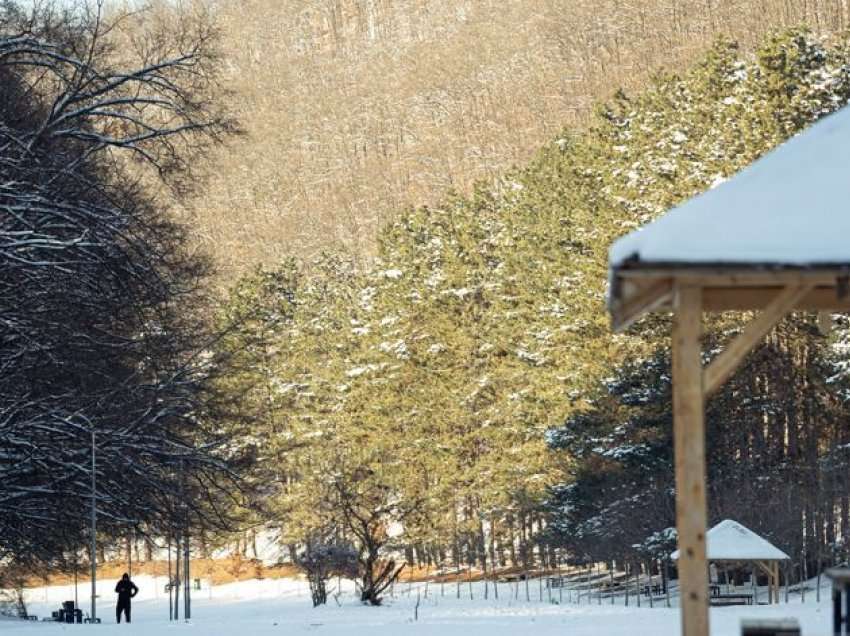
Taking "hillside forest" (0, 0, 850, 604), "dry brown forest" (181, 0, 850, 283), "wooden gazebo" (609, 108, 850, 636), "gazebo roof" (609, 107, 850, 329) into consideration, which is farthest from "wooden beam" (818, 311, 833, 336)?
"dry brown forest" (181, 0, 850, 283)

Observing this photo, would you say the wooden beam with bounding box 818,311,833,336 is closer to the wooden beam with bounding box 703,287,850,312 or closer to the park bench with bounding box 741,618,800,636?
the wooden beam with bounding box 703,287,850,312

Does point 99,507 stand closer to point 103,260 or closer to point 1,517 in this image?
point 1,517

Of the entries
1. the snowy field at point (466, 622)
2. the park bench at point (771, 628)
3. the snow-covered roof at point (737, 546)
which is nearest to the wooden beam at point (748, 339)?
the park bench at point (771, 628)

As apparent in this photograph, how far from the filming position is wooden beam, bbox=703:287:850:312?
11.8 metres

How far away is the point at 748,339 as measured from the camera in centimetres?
992

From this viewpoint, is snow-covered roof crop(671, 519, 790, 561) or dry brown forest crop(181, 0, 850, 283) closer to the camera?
snow-covered roof crop(671, 519, 790, 561)

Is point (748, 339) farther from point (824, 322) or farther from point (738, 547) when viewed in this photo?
point (738, 547)

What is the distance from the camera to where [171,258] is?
92.5 ft

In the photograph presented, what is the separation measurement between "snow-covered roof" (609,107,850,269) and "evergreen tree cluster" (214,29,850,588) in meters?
19.2

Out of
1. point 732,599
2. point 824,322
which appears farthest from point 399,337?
point 824,322

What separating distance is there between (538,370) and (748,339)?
42.7 metres

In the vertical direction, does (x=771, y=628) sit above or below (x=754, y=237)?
below

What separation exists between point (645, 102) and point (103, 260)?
31.7 m

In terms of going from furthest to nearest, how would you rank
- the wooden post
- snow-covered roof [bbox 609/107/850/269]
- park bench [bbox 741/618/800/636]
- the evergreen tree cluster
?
the evergreen tree cluster
the wooden post
snow-covered roof [bbox 609/107/850/269]
park bench [bbox 741/618/800/636]
